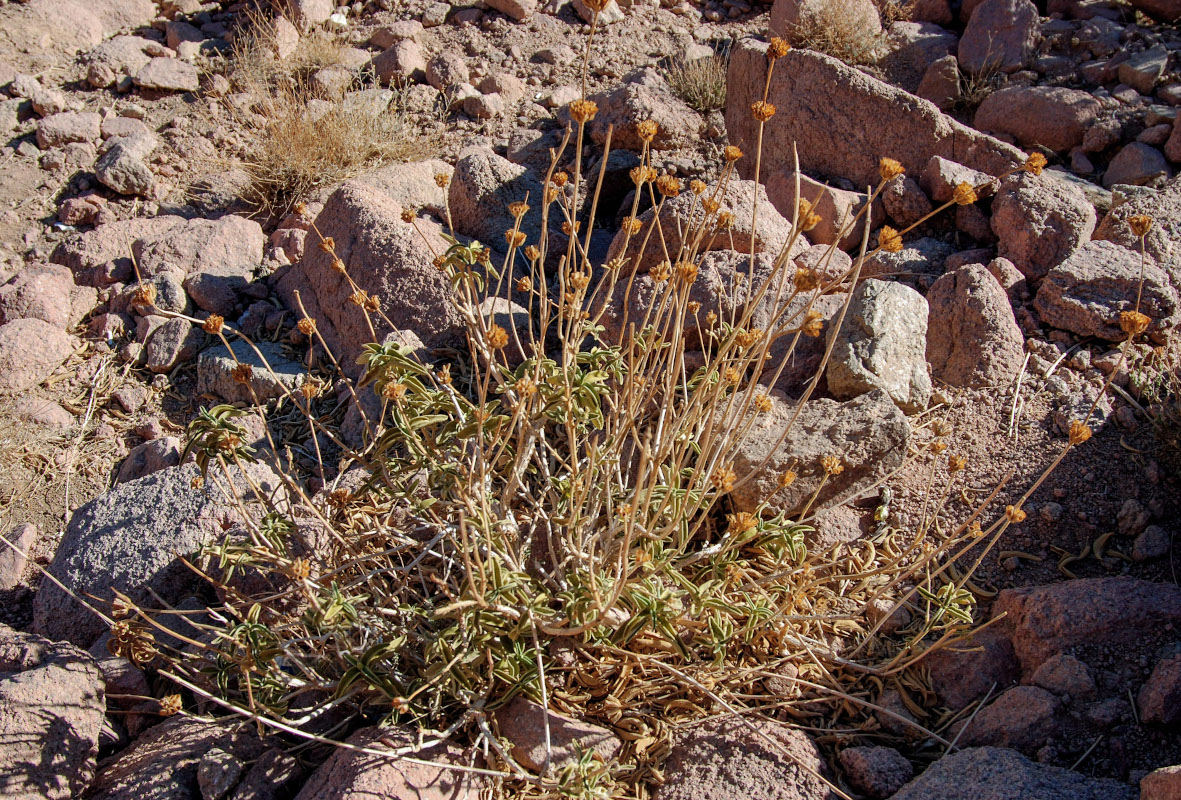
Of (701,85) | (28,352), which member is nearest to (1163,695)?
(701,85)

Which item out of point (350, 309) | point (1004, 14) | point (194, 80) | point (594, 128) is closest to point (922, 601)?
point (350, 309)

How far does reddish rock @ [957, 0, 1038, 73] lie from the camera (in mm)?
5754

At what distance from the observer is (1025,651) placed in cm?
Result: 251

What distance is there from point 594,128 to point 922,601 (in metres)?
3.60

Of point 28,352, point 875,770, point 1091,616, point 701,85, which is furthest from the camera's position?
point 701,85

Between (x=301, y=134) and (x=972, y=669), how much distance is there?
4614 millimetres

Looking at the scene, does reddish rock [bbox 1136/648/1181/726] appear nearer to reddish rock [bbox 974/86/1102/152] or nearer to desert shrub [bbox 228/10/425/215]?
reddish rock [bbox 974/86/1102/152]

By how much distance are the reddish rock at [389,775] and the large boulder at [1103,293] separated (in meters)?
3.02

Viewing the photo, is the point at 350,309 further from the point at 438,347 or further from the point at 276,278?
the point at 276,278

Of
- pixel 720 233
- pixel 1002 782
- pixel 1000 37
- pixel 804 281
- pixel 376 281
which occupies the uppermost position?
pixel 1000 37

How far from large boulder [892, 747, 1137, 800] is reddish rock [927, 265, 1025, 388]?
1.71 m

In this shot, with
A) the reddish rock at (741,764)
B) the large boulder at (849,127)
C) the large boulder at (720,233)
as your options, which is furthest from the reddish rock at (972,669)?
the large boulder at (849,127)

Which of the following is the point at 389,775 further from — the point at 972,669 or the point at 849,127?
the point at 849,127

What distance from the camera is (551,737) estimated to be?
7.43 ft
